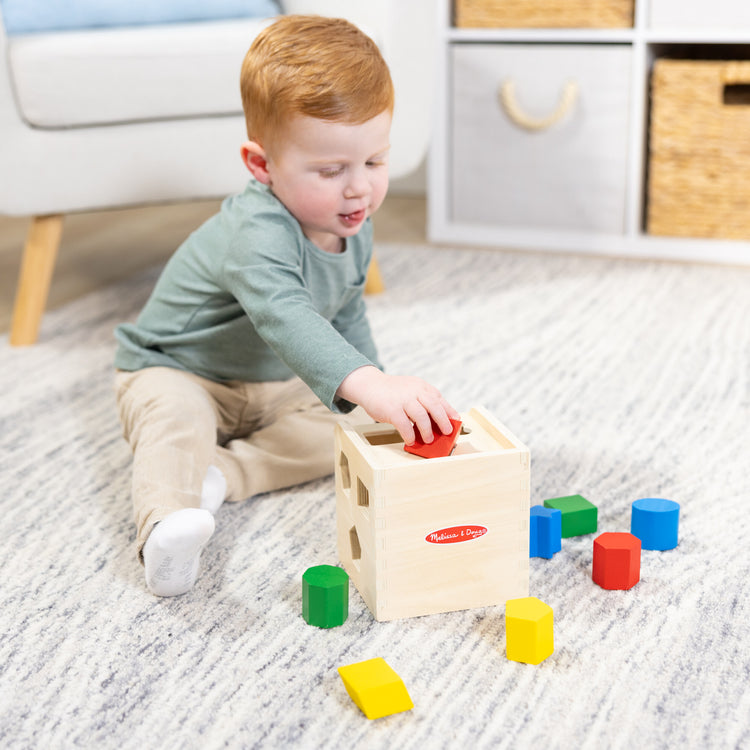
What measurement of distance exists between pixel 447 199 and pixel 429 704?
1.38 meters

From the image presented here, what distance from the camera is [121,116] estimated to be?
1.35 meters

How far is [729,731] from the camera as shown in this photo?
620 millimetres

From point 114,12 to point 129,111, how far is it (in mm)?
285

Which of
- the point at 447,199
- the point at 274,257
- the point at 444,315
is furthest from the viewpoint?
the point at 447,199

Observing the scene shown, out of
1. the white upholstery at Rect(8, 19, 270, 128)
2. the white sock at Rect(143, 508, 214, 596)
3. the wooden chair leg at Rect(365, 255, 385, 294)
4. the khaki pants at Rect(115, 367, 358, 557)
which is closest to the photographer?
the white sock at Rect(143, 508, 214, 596)

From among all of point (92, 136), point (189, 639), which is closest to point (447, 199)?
point (92, 136)

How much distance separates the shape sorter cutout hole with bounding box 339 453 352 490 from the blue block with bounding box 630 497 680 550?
24 centimetres

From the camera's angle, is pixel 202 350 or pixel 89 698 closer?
pixel 89 698

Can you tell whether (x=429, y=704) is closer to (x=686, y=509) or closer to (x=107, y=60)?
(x=686, y=509)

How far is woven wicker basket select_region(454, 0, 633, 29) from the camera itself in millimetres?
1713

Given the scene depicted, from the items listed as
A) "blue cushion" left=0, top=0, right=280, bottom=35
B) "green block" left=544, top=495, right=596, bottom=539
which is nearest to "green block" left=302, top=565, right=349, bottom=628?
"green block" left=544, top=495, right=596, bottom=539

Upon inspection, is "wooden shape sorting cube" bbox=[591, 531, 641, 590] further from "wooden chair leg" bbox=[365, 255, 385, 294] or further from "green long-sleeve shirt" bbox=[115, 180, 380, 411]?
"wooden chair leg" bbox=[365, 255, 385, 294]

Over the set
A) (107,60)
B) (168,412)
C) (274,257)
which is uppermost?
(107,60)

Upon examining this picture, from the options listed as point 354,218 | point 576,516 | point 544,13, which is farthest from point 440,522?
point 544,13
